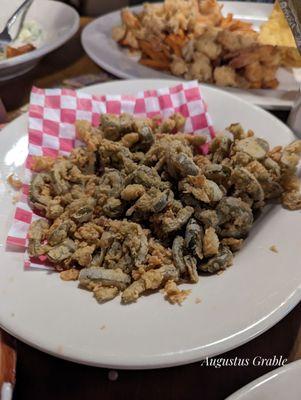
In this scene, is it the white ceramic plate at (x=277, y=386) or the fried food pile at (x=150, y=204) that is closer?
the white ceramic plate at (x=277, y=386)

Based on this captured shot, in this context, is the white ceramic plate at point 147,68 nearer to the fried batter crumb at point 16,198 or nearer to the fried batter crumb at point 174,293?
the fried batter crumb at point 16,198

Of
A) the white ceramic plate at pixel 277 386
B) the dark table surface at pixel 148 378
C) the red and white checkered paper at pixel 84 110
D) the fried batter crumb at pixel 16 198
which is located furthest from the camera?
the red and white checkered paper at pixel 84 110

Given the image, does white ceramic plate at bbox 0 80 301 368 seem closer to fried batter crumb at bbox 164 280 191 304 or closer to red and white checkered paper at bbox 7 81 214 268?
fried batter crumb at bbox 164 280 191 304

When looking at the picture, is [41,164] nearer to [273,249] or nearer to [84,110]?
[84,110]

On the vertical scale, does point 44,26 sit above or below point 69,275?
above

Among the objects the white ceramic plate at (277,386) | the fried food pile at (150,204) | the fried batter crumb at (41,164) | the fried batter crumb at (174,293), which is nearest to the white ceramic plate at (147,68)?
the fried food pile at (150,204)

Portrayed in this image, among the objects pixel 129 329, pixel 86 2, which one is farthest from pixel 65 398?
pixel 86 2

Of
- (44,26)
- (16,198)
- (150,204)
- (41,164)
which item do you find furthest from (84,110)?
(44,26)
